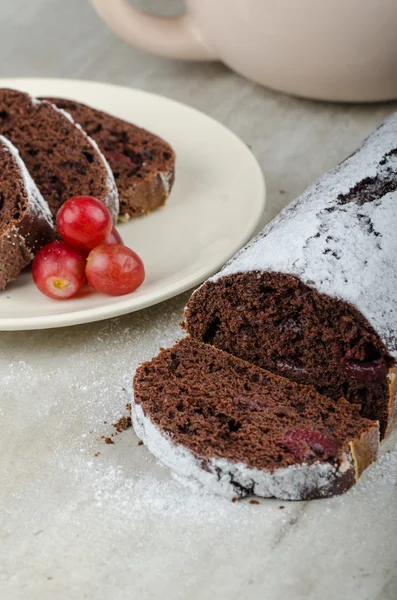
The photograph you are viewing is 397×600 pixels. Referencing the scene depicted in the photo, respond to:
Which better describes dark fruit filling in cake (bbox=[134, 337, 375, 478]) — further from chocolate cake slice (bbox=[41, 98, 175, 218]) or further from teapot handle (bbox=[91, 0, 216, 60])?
teapot handle (bbox=[91, 0, 216, 60])

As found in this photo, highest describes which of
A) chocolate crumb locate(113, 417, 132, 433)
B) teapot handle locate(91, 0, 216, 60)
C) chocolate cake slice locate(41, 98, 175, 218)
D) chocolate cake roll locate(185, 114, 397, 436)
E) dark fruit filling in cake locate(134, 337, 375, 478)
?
chocolate cake roll locate(185, 114, 397, 436)

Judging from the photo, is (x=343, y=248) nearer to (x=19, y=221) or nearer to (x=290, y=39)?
(x=19, y=221)

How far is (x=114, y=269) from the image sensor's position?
283 centimetres

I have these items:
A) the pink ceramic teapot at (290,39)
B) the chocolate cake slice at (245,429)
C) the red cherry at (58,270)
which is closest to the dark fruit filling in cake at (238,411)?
the chocolate cake slice at (245,429)

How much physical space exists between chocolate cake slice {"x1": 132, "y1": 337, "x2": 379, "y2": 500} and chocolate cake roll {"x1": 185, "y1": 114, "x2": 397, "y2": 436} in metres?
0.07

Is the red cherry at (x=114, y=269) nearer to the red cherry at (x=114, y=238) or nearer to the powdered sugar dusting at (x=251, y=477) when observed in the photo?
the red cherry at (x=114, y=238)

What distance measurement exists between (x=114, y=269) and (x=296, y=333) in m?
0.64

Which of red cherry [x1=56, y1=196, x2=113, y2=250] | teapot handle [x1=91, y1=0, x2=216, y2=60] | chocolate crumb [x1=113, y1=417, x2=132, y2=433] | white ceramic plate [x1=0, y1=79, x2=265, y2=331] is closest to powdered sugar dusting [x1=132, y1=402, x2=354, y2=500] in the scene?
chocolate crumb [x1=113, y1=417, x2=132, y2=433]

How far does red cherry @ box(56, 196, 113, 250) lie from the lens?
113 inches

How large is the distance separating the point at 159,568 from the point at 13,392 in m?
0.81

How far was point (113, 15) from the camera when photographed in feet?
13.1

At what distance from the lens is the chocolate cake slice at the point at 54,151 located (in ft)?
10.5

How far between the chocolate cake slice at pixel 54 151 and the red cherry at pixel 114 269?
365 millimetres

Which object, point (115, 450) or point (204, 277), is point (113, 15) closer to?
point (204, 277)
